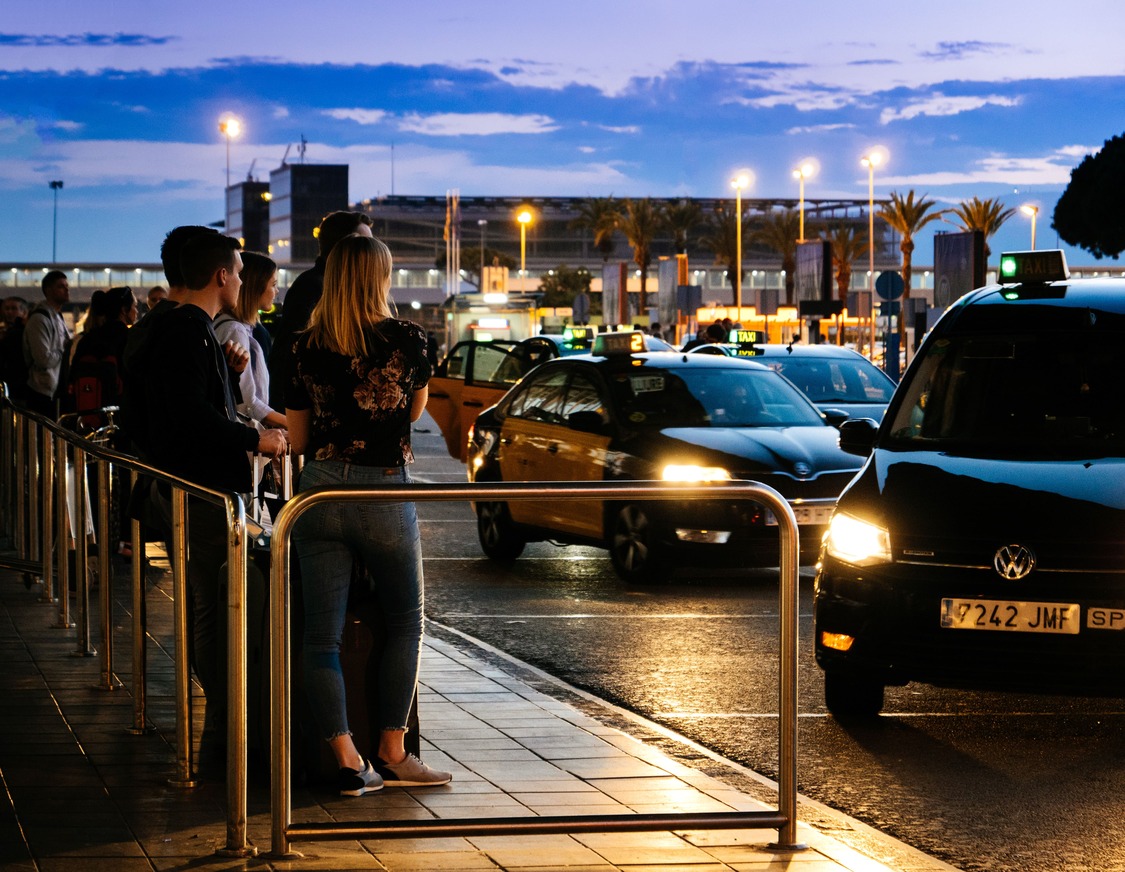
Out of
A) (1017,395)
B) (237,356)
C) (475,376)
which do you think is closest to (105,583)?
(237,356)

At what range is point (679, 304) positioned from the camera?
50188mm

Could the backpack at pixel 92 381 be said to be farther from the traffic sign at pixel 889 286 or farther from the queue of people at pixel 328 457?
the traffic sign at pixel 889 286

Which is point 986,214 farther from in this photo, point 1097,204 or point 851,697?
point 851,697

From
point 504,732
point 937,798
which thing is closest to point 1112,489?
point 937,798

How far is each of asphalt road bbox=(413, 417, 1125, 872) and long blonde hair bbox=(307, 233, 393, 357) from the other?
2.34 m

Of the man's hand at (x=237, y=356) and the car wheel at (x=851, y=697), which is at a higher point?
the man's hand at (x=237, y=356)

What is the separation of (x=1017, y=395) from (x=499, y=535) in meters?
6.37

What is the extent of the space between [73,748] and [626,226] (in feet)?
306

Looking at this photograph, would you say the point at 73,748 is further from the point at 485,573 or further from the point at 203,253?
the point at 485,573

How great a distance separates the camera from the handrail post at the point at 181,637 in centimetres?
625

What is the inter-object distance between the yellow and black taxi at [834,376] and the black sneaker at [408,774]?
11005mm

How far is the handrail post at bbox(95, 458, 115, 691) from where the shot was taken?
26.2 feet

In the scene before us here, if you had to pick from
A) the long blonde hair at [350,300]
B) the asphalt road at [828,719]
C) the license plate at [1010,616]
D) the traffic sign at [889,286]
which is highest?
the traffic sign at [889,286]

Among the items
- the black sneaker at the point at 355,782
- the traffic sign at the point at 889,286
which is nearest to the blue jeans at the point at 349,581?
the black sneaker at the point at 355,782
